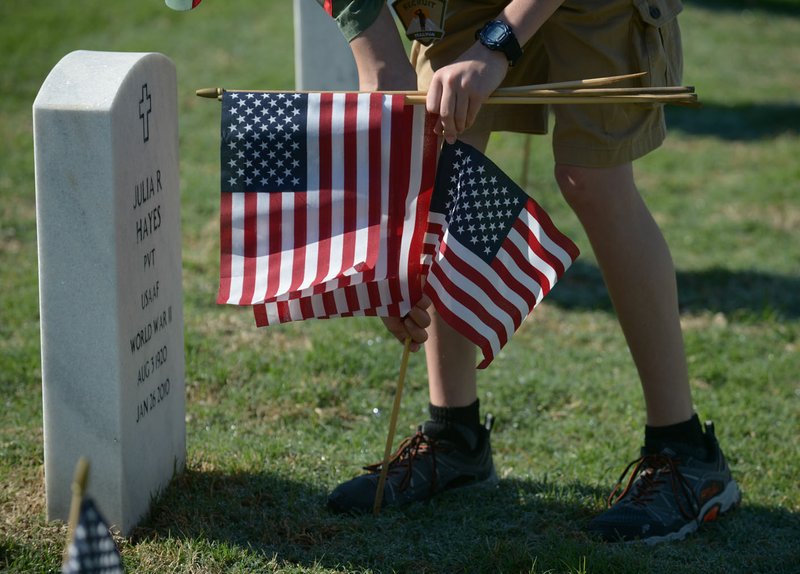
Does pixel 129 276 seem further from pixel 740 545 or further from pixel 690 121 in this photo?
pixel 690 121

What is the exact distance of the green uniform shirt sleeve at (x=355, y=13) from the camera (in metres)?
2.52

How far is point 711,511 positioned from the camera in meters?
2.80

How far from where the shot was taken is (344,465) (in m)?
3.09

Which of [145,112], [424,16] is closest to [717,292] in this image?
[424,16]

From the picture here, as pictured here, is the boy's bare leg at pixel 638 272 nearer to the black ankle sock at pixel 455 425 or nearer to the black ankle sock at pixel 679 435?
the black ankle sock at pixel 679 435

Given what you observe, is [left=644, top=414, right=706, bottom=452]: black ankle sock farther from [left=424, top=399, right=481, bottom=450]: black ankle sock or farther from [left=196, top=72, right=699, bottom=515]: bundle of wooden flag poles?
[left=196, top=72, right=699, bottom=515]: bundle of wooden flag poles

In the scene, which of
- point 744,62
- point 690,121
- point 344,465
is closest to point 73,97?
point 344,465

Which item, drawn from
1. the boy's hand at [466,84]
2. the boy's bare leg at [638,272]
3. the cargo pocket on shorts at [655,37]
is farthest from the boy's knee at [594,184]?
the boy's hand at [466,84]

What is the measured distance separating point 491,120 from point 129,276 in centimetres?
101

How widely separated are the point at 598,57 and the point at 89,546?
1.74m

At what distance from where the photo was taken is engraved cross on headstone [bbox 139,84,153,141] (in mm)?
2517

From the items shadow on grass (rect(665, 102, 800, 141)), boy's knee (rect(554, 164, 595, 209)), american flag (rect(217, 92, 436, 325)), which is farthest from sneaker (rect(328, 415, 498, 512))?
shadow on grass (rect(665, 102, 800, 141))

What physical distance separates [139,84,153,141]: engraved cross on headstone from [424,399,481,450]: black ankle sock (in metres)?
1.09

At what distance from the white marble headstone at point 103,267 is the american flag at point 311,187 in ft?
0.73
